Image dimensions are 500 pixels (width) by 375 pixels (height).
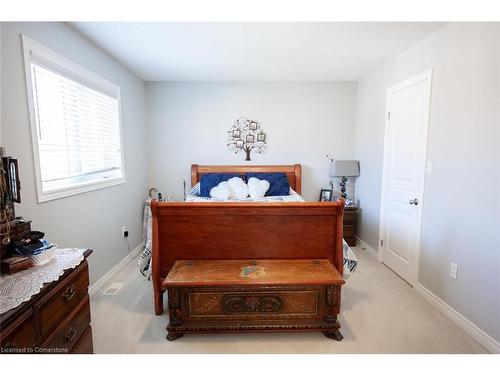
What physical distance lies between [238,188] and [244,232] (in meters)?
1.52

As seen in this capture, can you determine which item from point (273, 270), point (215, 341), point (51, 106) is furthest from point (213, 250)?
point (51, 106)

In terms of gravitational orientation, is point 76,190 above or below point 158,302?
above

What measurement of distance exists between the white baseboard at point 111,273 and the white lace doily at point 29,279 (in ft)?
4.47

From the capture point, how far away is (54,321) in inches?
43.2

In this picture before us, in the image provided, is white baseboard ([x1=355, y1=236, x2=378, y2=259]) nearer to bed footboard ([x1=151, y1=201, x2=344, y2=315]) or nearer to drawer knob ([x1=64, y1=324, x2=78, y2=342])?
bed footboard ([x1=151, y1=201, x2=344, y2=315])

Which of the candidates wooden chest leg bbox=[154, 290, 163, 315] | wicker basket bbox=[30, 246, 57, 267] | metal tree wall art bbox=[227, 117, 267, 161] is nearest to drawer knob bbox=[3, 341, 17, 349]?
wicker basket bbox=[30, 246, 57, 267]

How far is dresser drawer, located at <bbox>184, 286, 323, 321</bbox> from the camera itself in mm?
1728

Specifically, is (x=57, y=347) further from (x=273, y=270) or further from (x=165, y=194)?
(x=165, y=194)

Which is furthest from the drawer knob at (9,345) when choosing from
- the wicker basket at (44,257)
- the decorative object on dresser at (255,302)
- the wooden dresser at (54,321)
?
the decorative object on dresser at (255,302)

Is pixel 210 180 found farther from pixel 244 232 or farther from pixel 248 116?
pixel 244 232

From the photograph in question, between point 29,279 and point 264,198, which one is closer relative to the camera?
point 29,279

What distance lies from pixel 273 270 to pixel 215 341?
64 centimetres

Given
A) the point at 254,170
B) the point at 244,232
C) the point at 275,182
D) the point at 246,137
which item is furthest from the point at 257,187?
the point at 244,232

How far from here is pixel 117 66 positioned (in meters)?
2.93
